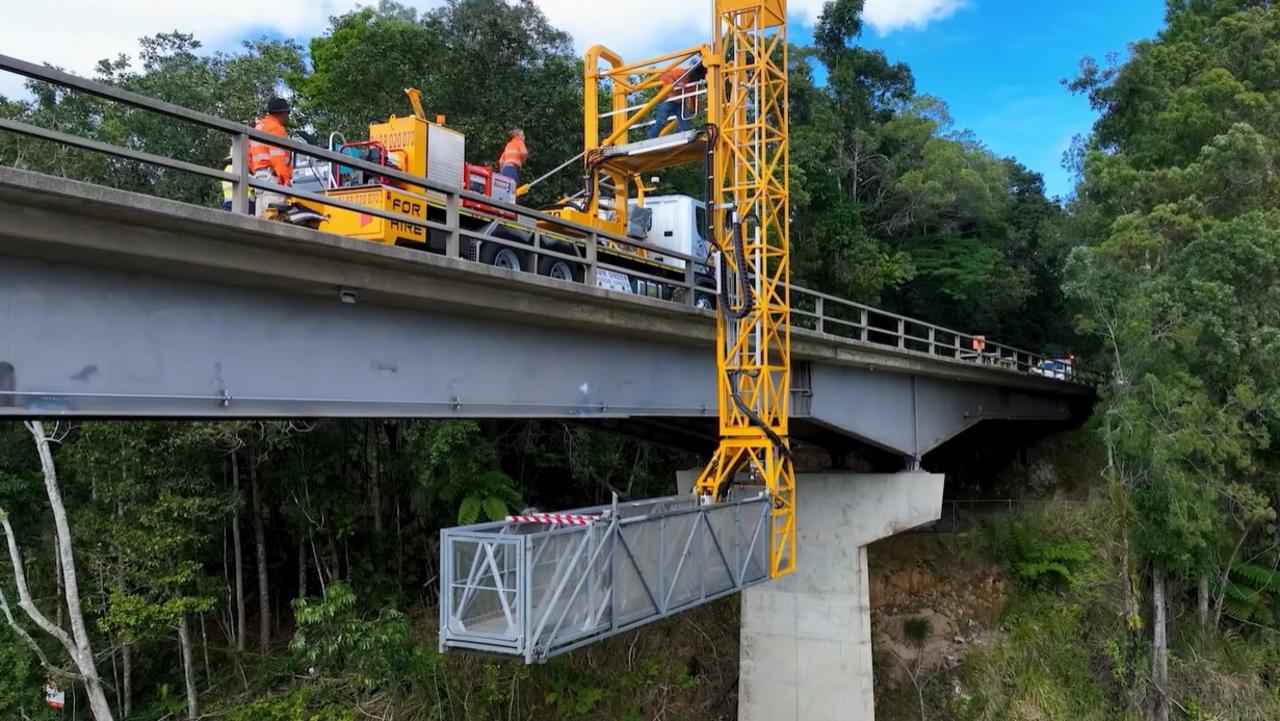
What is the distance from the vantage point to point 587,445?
21750mm

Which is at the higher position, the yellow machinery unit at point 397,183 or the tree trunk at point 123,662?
the yellow machinery unit at point 397,183

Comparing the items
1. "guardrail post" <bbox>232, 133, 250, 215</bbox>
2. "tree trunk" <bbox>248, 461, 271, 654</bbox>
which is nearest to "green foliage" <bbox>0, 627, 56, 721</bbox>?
"tree trunk" <bbox>248, 461, 271, 654</bbox>

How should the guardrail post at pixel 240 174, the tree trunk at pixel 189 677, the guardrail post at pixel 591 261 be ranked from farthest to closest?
the tree trunk at pixel 189 677
the guardrail post at pixel 591 261
the guardrail post at pixel 240 174

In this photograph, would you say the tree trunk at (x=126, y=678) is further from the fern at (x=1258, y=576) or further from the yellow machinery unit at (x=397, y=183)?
the fern at (x=1258, y=576)

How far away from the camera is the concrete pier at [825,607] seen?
16.9 m

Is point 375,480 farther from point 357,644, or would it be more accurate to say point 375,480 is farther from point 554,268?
point 554,268

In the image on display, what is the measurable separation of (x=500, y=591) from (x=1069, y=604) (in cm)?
1835

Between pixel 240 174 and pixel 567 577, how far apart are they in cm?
428

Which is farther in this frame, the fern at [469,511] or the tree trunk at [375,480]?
the tree trunk at [375,480]

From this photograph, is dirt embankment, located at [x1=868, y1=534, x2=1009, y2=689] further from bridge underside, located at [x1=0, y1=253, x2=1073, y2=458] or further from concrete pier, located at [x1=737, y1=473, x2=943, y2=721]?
bridge underside, located at [x1=0, y1=253, x2=1073, y2=458]

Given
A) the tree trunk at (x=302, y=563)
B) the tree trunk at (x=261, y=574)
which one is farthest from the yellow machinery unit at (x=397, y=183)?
the tree trunk at (x=302, y=563)

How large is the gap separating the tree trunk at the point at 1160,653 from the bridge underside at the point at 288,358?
42.4 feet

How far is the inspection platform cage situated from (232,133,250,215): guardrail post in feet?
10.4

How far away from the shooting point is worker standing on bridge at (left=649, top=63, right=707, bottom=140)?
13578 mm
